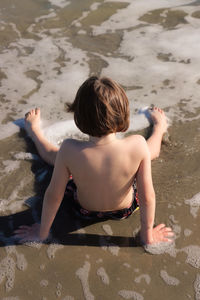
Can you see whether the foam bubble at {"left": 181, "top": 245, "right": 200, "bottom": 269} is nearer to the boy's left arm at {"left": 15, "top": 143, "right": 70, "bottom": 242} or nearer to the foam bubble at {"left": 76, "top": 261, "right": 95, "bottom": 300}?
the foam bubble at {"left": 76, "top": 261, "right": 95, "bottom": 300}

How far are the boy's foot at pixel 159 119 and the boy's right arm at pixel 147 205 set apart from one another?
1.24 m

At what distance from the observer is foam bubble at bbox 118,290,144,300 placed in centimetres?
238

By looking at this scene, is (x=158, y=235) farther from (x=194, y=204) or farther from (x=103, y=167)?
(x=103, y=167)

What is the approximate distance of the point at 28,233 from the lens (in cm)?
276

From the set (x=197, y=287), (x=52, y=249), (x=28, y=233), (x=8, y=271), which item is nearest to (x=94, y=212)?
(x=52, y=249)

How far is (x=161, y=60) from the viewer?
5062mm

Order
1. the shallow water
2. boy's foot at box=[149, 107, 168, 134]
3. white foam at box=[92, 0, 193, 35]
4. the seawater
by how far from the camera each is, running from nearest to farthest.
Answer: the shallow water → boy's foot at box=[149, 107, 168, 134] → the seawater → white foam at box=[92, 0, 193, 35]

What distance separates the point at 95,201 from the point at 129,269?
52 centimetres

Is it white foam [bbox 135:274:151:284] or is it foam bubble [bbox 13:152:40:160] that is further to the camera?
foam bubble [bbox 13:152:40:160]

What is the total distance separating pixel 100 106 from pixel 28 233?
1.22 metres

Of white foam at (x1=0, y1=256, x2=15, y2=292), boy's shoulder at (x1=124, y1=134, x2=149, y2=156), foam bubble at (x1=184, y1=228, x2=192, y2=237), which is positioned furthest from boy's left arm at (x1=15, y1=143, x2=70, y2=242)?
foam bubble at (x1=184, y1=228, x2=192, y2=237)

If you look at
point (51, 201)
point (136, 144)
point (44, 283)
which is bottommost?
point (44, 283)

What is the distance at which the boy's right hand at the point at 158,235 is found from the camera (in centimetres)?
265

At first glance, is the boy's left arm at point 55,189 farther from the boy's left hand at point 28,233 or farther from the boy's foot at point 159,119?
the boy's foot at point 159,119
